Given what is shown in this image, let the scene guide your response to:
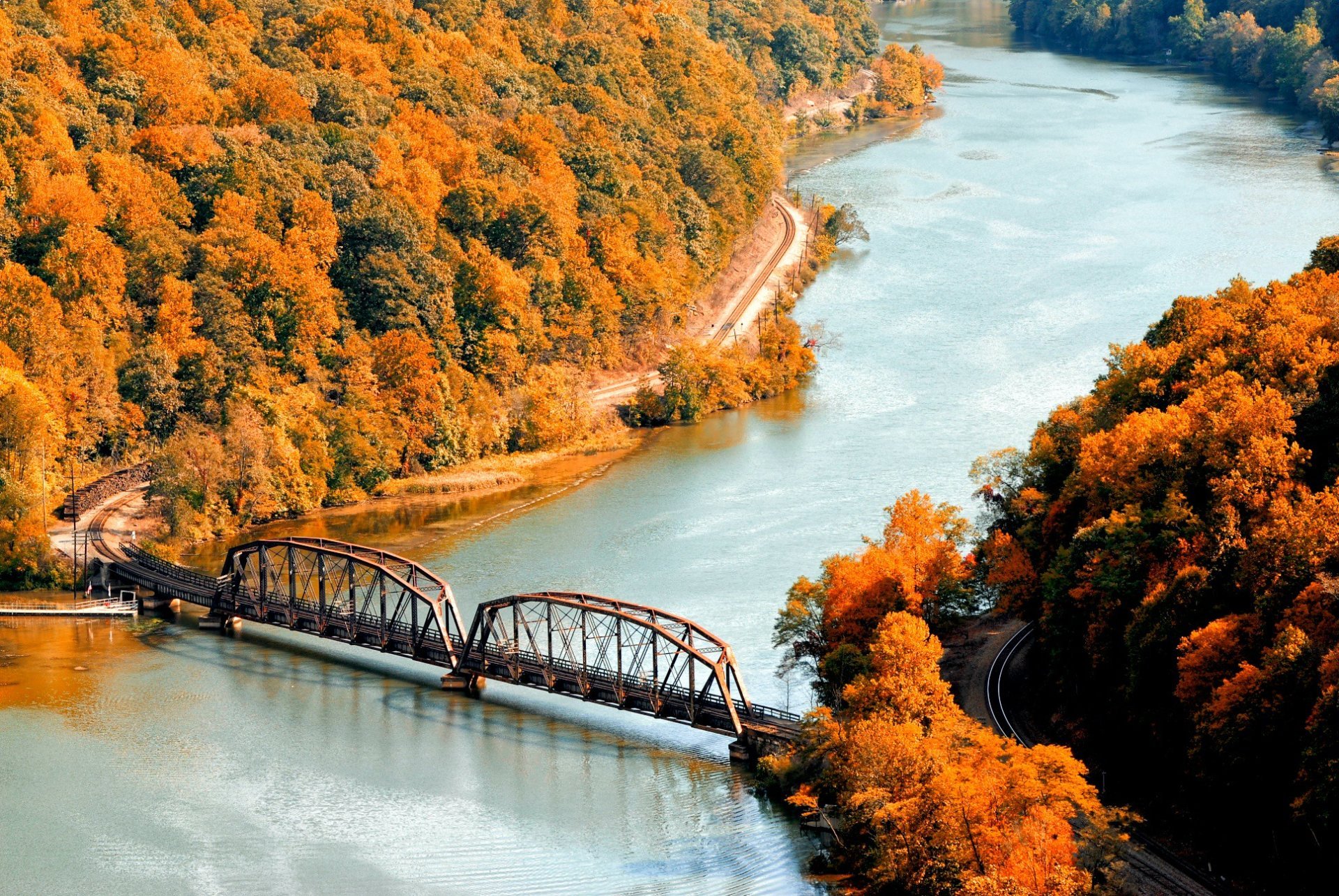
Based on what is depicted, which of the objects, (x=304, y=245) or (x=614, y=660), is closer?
(x=614, y=660)

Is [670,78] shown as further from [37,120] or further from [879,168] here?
[37,120]

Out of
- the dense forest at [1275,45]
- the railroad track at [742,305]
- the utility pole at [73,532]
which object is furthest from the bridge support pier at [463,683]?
the dense forest at [1275,45]

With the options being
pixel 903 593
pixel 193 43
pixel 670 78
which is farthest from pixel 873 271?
pixel 903 593

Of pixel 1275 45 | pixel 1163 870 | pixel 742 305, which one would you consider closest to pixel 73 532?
pixel 1163 870

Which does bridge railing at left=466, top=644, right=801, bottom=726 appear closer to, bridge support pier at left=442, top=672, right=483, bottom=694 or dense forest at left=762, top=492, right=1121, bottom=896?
bridge support pier at left=442, top=672, right=483, bottom=694

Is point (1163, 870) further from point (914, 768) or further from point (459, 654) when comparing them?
point (459, 654)

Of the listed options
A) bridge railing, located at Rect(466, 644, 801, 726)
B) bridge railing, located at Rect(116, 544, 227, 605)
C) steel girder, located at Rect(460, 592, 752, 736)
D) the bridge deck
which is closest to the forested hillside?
bridge railing, located at Rect(116, 544, 227, 605)

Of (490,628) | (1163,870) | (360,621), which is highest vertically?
(490,628)
